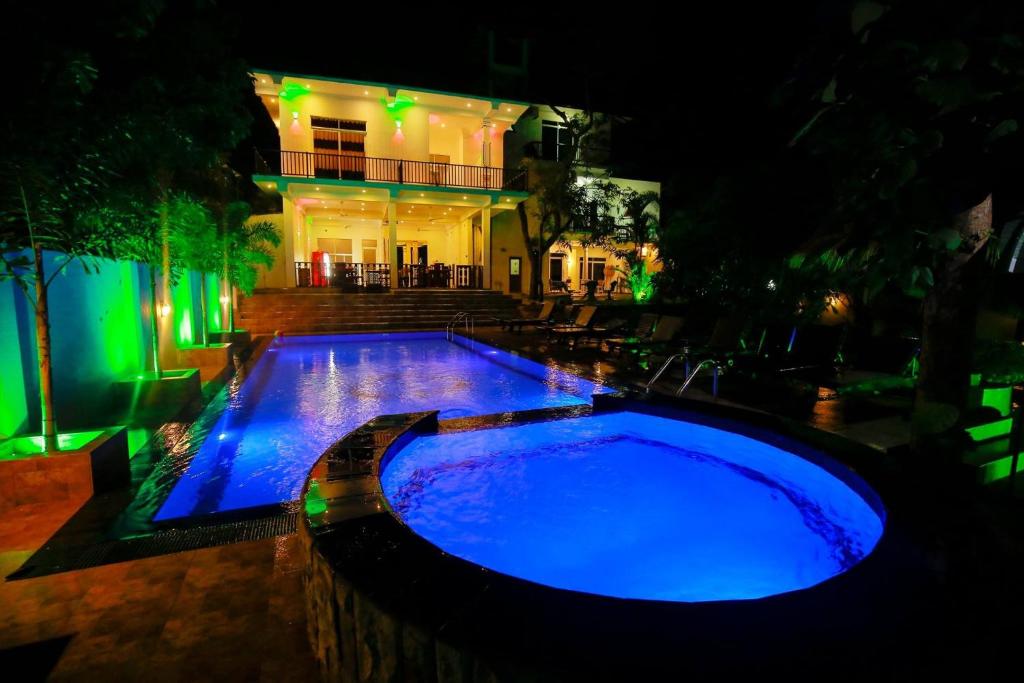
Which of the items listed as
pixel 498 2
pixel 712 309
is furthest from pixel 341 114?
pixel 712 309

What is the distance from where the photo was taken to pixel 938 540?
2182mm

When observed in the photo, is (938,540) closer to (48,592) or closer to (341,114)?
(48,592)

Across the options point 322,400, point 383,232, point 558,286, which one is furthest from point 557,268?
point 322,400

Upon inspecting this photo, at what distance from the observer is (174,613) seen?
221 centimetres

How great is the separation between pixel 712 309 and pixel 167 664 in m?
11.5

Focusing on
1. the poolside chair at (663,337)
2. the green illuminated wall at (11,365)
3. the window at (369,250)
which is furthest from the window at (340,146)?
the green illuminated wall at (11,365)

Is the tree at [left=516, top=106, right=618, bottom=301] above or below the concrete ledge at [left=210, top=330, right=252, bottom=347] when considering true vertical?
above

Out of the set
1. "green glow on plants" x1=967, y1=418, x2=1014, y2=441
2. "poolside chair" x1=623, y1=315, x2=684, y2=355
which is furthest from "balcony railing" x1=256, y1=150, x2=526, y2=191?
"green glow on plants" x1=967, y1=418, x2=1014, y2=441

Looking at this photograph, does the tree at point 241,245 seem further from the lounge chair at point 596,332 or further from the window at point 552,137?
the window at point 552,137

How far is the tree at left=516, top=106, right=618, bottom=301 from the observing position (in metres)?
20.2

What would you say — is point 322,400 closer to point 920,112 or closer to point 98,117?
point 98,117

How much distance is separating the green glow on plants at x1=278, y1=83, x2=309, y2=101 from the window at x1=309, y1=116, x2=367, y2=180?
998 mm

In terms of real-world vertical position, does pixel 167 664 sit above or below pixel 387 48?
below

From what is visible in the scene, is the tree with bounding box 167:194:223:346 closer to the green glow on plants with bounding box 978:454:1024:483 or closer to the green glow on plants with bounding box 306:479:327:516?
the green glow on plants with bounding box 306:479:327:516
